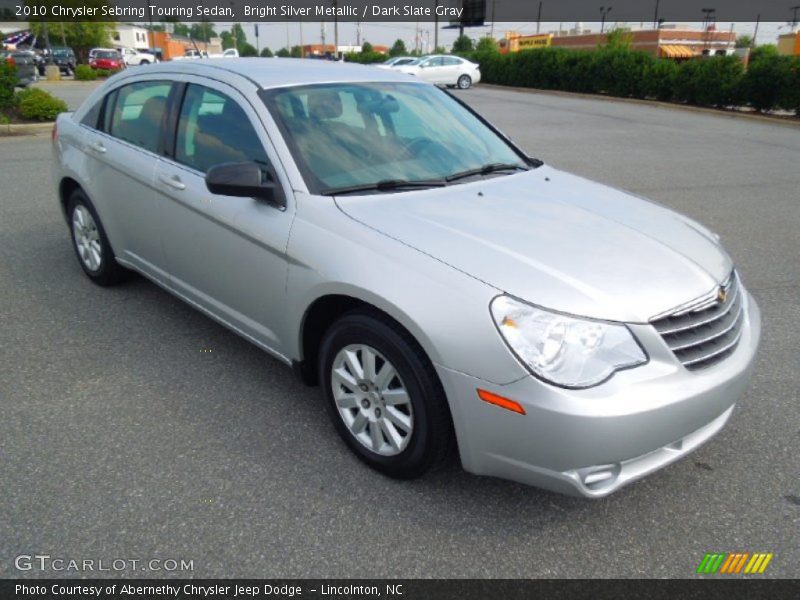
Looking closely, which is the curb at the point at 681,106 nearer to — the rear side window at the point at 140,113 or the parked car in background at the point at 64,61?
the rear side window at the point at 140,113

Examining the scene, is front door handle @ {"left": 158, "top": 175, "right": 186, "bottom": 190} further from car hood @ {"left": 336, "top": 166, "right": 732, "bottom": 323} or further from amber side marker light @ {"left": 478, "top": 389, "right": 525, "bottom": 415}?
amber side marker light @ {"left": 478, "top": 389, "right": 525, "bottom": 415}

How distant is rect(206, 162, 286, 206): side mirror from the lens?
2922mm

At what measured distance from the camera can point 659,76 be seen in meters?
24.4

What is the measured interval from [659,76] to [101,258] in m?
24.4

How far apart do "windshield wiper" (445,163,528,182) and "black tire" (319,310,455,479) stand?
1.05m

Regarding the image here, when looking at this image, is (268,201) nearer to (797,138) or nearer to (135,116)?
(135,116)

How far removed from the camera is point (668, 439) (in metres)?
2.33

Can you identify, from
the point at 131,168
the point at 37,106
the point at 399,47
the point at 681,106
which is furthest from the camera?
the point at 399,47

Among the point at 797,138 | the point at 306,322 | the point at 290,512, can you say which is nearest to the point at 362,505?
the point at 290,512

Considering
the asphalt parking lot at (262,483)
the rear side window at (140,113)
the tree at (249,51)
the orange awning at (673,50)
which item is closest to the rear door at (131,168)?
the rear side window at (140,113)

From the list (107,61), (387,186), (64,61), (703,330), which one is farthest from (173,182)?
(64,61)

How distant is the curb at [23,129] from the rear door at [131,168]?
10.2 m

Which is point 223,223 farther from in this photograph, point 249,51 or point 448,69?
point 249,51
